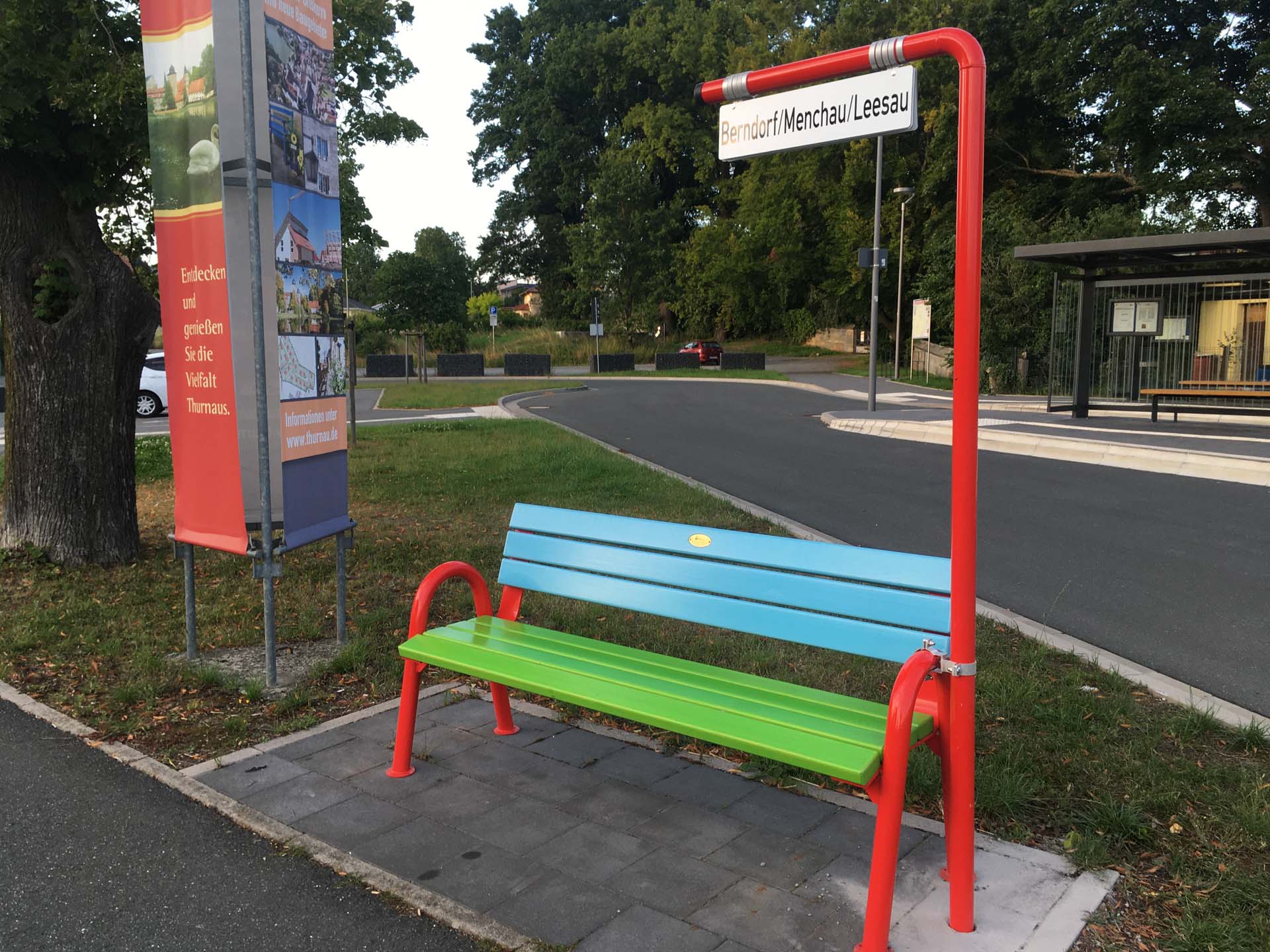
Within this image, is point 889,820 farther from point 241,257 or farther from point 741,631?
point 241,257

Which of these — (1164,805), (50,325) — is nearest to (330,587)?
(50,325)

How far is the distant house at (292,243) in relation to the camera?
179 inches

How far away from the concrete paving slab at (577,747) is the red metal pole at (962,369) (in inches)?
61.1

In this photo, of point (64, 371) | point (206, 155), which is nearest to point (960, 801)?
point (206, 155)

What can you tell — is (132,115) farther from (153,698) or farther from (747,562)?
(747,562)

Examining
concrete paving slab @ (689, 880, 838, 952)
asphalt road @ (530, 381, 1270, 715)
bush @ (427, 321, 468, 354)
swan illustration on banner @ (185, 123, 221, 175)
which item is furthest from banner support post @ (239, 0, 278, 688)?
bush @ (427, 321, 468, 354)

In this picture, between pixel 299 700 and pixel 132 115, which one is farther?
pixel 132 115

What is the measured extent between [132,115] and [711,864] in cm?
587

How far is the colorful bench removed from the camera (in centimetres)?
264

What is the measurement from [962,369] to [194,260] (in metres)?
3.71

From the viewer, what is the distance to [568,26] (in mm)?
58875

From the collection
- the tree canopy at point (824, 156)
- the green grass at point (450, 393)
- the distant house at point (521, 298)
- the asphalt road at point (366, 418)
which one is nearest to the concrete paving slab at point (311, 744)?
the asphalt road at point (366, 418)

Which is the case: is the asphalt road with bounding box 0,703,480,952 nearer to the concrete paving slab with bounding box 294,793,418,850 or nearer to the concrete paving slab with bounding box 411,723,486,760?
the concrete paving slab with bounding box 294,793,418,850

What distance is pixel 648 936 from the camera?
2668mm
